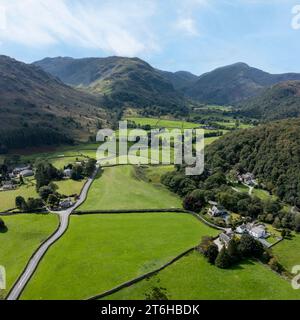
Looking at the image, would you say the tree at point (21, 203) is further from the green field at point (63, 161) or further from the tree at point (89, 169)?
the green field at point (63, 161)

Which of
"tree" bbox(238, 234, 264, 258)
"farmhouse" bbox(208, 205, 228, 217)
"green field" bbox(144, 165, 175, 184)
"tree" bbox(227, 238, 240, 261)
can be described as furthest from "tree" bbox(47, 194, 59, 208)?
"tree" bbox(238, 234, 264, 258)

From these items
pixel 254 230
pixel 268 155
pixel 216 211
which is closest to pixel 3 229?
pixel 216 211

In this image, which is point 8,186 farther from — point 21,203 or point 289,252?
point 289,252

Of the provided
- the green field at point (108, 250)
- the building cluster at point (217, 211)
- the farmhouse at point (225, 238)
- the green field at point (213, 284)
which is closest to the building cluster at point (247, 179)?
the building cluster at point (217, 211)

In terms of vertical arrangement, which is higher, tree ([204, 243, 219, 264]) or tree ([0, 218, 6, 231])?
tree ([0, 218, 6, 231])

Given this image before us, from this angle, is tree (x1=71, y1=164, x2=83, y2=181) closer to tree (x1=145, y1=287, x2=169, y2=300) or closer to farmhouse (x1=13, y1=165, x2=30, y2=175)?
farmhouse (x1=13, y1=165, x2=30, y2=175)
